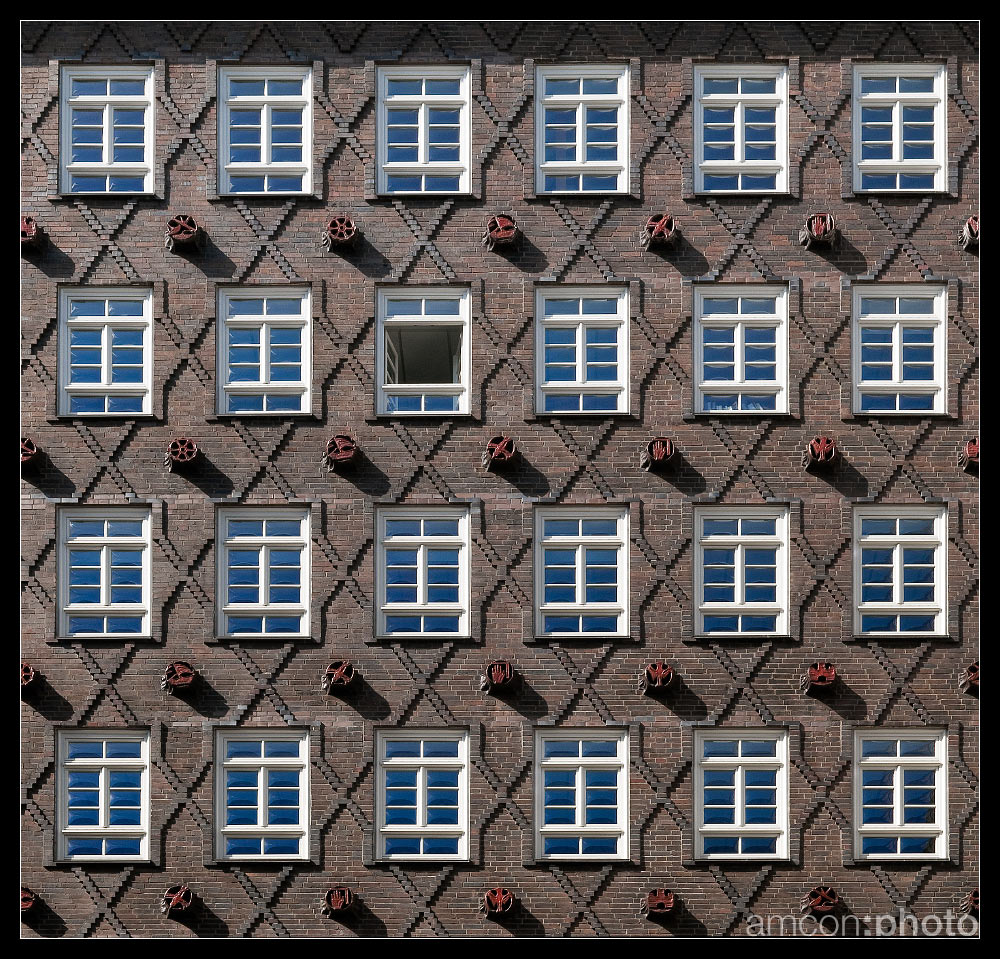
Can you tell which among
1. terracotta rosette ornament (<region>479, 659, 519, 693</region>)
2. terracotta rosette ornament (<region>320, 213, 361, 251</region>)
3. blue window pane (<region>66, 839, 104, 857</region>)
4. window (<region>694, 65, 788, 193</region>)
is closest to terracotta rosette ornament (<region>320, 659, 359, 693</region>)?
terracotta rosette ornament (<region>479, 659, 519, 693</region>)

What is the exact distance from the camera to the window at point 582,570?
1673cm

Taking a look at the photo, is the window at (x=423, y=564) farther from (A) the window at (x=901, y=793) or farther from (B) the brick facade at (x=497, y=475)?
(A) the window at (x=901, y=793)

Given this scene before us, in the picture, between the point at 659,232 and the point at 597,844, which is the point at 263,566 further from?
the point at 659,232

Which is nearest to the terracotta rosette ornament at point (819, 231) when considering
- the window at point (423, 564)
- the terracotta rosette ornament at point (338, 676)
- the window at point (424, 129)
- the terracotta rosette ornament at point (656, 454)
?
the terracotta rosette ornament at point (656, 454)

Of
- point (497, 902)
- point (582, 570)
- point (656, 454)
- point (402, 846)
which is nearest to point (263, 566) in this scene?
point (402, 846)

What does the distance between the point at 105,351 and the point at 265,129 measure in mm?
4002

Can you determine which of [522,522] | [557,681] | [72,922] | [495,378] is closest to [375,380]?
[495,378]

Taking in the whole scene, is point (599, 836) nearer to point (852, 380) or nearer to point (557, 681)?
point (557, 681)

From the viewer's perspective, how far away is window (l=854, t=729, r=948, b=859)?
1648 centimetres

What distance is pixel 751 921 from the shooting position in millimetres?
16297

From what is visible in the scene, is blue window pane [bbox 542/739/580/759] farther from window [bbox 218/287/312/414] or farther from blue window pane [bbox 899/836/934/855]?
window [bbox 218/287/312/414]

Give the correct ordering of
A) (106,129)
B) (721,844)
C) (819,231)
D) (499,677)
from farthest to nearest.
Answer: (106,129)
(819,231)
(721,844)
(499,677)

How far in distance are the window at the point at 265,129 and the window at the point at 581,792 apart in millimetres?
8834

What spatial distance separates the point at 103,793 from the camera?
16.6 m
